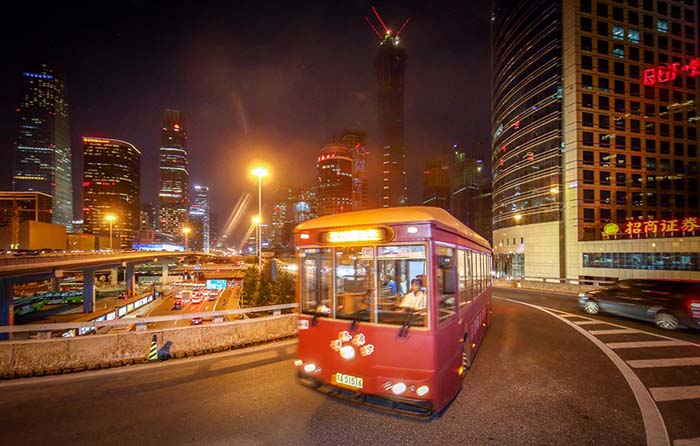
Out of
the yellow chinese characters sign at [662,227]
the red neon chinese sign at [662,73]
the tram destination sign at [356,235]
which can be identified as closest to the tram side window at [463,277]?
the tram destination sign at [356,235]

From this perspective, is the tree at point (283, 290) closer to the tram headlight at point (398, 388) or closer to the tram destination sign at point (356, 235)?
the tram destination sign at point (356, 235)

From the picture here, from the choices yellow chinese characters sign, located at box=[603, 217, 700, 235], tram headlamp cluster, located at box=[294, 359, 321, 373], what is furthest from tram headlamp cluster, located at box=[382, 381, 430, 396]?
yellow chinese characters sign, located at box=[603, 217, 700, 235]

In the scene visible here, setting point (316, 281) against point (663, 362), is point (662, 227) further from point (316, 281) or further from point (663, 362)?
point (316, 281)

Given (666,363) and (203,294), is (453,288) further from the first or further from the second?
(203,294)

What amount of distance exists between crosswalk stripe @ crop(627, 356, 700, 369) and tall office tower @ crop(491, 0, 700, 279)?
3949cm

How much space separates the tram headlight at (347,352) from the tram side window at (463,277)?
2329mm

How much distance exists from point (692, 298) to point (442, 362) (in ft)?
38.7

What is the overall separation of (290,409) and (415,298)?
2854 millimetres

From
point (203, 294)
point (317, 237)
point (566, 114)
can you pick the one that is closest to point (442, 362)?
point (317, 237)

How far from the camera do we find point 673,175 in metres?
48.2

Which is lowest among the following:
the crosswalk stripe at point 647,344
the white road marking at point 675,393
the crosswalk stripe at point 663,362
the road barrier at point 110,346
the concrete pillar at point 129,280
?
the concrete pillar at point 129,280

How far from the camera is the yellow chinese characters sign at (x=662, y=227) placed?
32100mm

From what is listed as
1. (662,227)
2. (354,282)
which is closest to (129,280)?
(354,282)

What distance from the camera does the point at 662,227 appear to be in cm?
3447
